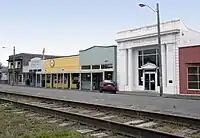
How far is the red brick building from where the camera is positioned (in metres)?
29.3

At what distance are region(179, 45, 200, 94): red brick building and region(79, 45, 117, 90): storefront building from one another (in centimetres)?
1070

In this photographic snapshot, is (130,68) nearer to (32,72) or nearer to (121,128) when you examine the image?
(121,128)

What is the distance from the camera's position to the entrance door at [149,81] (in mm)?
34469

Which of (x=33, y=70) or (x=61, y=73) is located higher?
(x=33, y=70)

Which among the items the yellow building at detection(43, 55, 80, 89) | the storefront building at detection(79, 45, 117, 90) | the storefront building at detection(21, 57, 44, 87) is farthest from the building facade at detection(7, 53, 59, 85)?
the storefront building at detection(79, 45, 117, 90)

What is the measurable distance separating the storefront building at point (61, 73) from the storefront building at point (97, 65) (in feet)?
5.53

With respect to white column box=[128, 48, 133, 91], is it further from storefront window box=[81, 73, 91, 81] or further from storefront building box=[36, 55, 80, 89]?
storefront building box=[36, 55, 80, 89]

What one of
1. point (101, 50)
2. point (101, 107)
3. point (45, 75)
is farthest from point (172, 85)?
point (45, 75)

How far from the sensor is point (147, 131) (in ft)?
22.0

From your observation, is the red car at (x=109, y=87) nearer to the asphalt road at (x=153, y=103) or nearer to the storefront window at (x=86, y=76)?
the storefront window at (x=86, y=76)

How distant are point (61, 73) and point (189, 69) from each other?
24.9 metres

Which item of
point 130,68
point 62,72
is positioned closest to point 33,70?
point 62,72

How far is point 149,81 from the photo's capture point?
35.0m

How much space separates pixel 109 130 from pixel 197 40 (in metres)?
29.3
